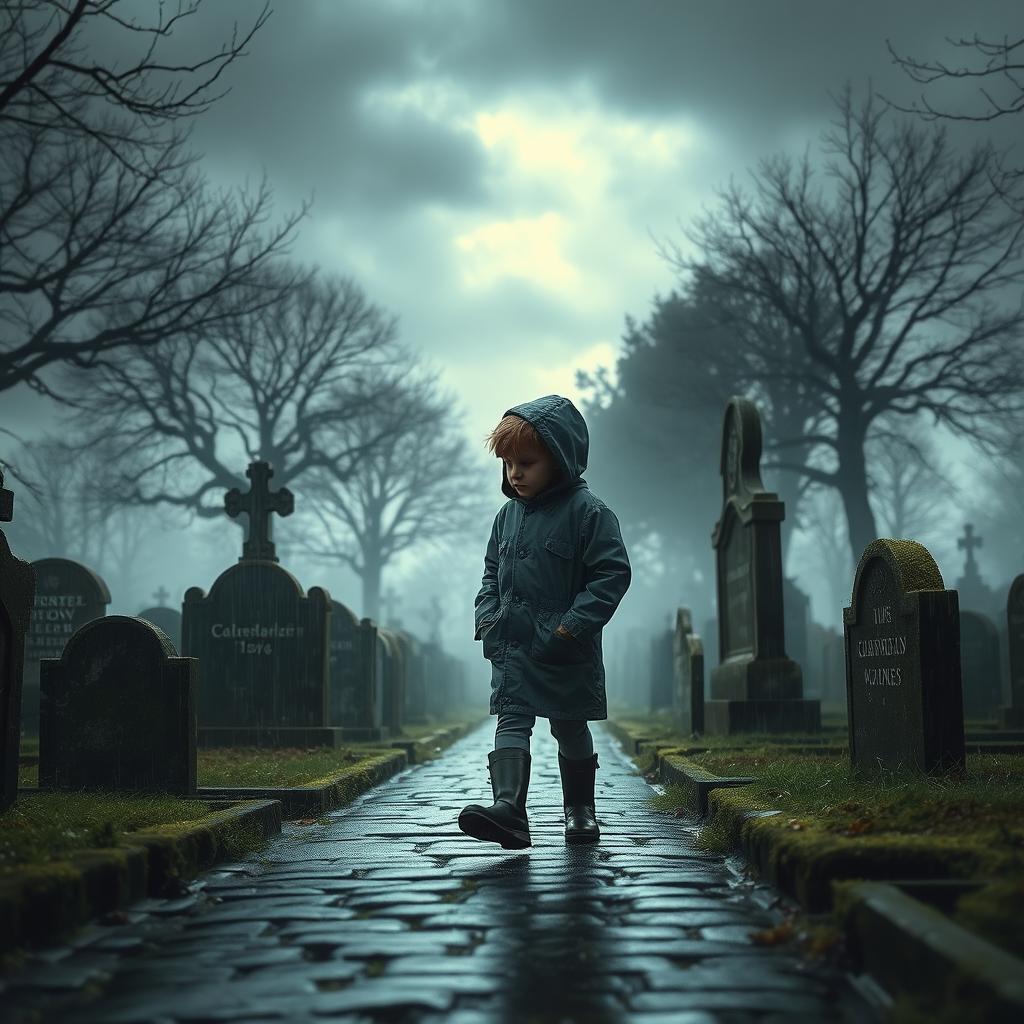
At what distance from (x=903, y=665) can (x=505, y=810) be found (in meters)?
2.33

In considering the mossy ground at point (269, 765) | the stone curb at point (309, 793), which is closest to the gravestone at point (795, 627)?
the mossy ground at point (269, 765)

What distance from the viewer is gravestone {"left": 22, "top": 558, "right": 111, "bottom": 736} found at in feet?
54.1

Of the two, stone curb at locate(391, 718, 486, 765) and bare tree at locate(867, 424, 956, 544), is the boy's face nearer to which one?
stone curb at locate(391, 718, 486, 765)

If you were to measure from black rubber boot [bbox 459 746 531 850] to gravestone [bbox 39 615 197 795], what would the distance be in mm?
2190

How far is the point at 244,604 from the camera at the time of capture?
41.5 ft

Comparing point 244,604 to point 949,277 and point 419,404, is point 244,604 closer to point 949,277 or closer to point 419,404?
point 949,277

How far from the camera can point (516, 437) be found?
600 centimetres

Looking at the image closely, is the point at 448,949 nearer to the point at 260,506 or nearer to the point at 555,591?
the point at 555,591

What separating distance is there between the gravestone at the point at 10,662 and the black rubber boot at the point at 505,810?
229 centimetres

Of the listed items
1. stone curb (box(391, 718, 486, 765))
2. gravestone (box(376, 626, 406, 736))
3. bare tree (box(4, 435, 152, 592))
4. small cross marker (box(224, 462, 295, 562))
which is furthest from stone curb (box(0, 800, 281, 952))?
bare tree (box(4, 435, 152, 592))

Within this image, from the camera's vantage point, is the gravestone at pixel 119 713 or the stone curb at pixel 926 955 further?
the gravestone at pixel 119 713

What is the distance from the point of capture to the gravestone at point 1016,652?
13.6 meters

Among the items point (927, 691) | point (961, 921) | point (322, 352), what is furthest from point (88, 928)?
point (322, 352)

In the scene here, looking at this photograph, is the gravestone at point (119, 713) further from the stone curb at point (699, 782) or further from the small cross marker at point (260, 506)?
the small cross marker at point (260, 506)
